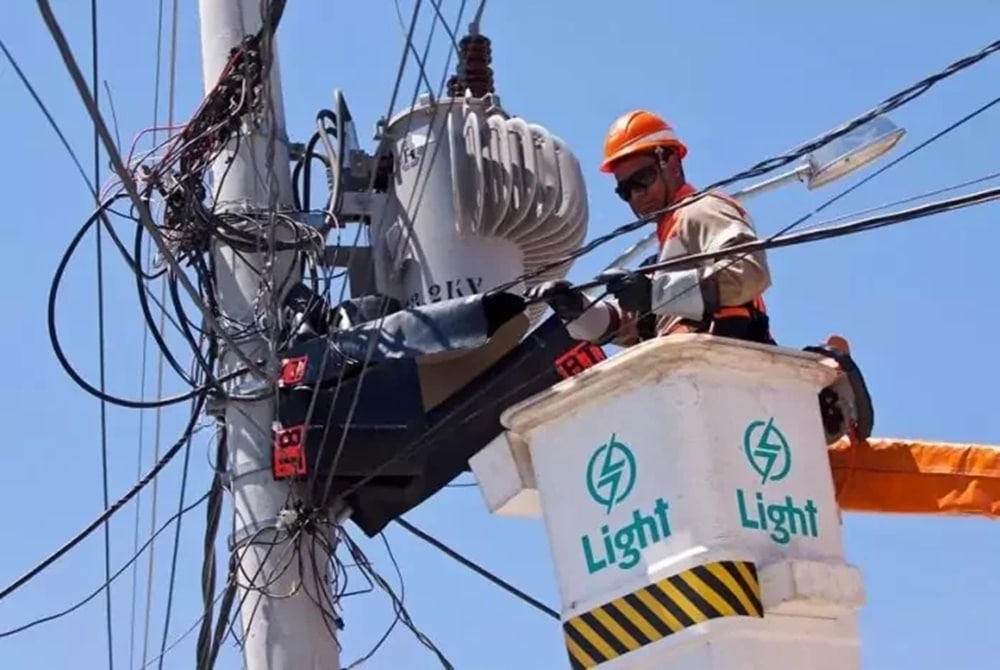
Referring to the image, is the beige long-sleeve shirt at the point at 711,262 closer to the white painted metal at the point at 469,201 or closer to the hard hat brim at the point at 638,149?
the hard hat brim at the point at 638,149

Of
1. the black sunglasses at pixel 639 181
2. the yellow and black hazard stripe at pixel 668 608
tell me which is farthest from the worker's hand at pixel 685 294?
the yellow and black hazard stripe at pixel 668 608

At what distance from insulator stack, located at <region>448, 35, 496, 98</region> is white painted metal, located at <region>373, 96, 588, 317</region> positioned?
0.48 feet

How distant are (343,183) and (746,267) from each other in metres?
2.49

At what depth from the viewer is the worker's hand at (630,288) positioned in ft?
19.2

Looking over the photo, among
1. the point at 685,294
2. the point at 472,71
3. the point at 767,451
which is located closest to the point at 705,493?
the point at 767,451

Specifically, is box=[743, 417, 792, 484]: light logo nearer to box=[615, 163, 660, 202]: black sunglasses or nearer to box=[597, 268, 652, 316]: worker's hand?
box=[597, 268, 652, 316]: worker's hand

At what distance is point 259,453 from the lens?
7031 mm

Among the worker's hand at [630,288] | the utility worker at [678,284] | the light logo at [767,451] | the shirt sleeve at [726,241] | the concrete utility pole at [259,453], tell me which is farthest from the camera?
the concrete utility pole at [259,453]

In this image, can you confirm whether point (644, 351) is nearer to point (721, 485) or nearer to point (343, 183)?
point (721, 485)

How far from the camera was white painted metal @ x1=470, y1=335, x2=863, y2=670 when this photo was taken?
477 centimetres

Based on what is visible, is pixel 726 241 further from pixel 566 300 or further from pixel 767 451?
pixel 767 451

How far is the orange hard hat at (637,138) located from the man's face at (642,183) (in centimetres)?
3

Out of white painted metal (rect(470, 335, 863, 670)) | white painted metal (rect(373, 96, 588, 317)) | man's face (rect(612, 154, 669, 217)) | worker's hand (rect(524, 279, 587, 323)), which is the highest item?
white painted metal (rect(373, 96, 588, 317))

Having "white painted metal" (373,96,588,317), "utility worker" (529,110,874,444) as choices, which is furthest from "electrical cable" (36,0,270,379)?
"utility worker" (529,110,874,444)
